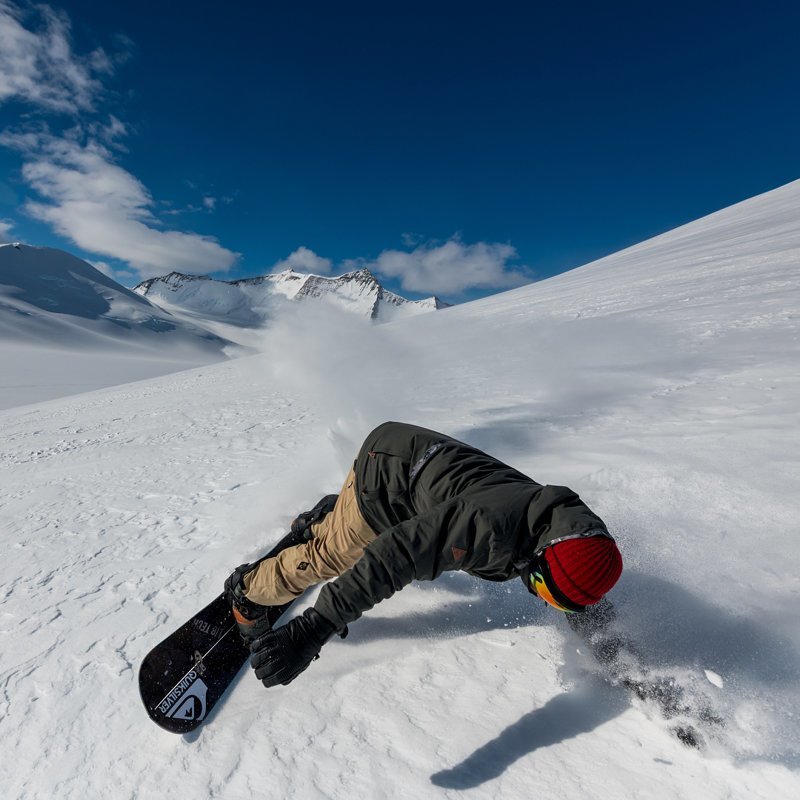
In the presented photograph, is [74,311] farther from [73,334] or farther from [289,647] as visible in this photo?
[289,647]

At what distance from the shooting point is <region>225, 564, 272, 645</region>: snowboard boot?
259cm

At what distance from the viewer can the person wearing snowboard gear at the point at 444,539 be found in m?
1.69

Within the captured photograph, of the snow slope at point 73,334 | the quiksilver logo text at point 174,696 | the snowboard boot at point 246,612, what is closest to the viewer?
the quiksilver logo text at point 174,696

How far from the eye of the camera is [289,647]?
6.28 feet

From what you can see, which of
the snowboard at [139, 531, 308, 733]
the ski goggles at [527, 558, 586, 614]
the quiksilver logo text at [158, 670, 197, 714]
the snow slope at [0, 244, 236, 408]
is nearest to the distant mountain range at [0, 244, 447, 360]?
the snow slope at [0, 244, 236, 408]

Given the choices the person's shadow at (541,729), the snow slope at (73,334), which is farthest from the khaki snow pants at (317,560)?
the snow slope at (73,334)

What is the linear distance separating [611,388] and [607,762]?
5.11 m

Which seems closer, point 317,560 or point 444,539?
point 444,539

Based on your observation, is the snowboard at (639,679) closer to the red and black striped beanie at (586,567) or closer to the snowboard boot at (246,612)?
the red and black striped beanie at (586,567)

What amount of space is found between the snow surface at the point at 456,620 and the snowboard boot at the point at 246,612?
0.68ft

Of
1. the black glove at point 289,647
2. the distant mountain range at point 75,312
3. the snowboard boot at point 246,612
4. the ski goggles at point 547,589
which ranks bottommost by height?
the snowboard boot at point 246,612

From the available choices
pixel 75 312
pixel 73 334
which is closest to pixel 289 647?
pixel 73 334

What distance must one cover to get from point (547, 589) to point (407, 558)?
526 mm

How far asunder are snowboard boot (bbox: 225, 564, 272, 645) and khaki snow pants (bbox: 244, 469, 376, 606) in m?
0.09
